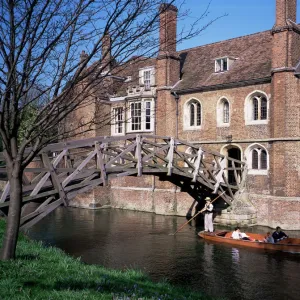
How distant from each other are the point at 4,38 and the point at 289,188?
16325mm

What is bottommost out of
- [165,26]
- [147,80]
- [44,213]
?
[44,213]

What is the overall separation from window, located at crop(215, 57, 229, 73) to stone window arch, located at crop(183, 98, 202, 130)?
241 cm

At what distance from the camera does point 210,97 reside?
24.2 m

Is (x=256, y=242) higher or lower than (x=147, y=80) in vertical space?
lower

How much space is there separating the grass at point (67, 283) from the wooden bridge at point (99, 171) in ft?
10.3

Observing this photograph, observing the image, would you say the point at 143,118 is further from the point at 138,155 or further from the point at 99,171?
the point at 99,171

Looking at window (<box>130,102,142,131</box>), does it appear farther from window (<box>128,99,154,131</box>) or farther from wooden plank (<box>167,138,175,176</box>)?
wooden plank (<box>167,138,175,176</box>)

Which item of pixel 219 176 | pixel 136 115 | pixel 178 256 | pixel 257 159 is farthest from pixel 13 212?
pixel 136 115

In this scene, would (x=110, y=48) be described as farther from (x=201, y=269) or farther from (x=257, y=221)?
(x=257, y=221)

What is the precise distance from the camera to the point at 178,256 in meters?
14.8

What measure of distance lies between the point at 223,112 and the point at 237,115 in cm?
126

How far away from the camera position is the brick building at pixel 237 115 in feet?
65.8

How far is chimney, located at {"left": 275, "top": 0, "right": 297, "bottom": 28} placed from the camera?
2056 cm

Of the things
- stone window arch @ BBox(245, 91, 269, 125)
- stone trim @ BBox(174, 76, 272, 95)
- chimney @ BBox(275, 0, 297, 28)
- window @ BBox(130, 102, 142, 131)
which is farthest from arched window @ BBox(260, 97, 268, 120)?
window @ BBox(130, 102, 142, 131)
